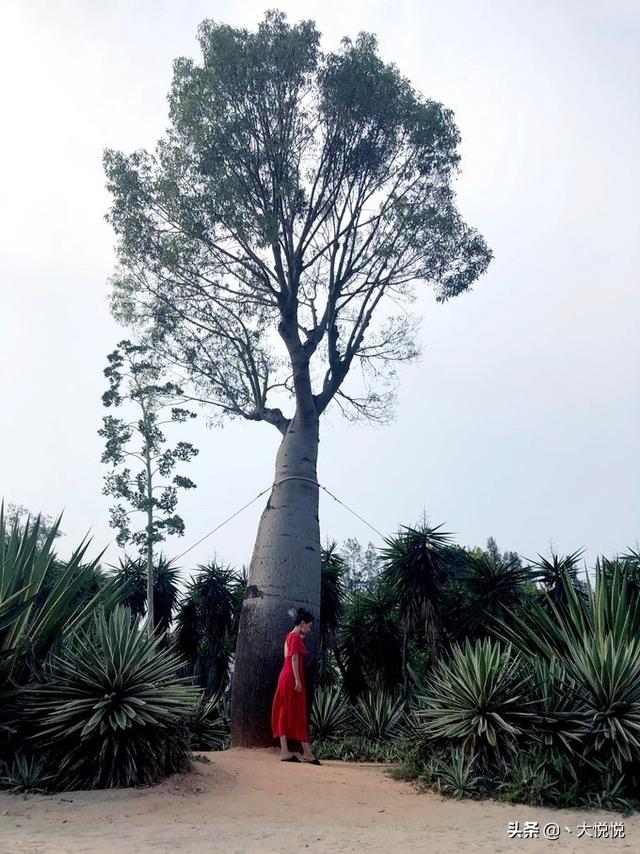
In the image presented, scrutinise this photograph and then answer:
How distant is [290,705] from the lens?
782cm

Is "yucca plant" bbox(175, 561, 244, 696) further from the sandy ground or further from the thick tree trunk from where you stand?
the sandy ground

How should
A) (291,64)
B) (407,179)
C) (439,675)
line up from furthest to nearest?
(407,179)
(291,64)
(439,675)

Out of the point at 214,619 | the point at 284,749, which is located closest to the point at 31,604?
the point at 284,749

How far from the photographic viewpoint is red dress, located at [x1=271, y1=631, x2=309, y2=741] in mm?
7840

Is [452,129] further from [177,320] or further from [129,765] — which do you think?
[129,765]

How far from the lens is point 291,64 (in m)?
12.4

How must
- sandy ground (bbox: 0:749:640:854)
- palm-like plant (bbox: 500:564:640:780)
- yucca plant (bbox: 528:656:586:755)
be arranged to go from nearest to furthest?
1. sandy ground (bbox: 0:749:640:854)
2. palm-like plant (bbox: 500:564:640:780)
3. yucca plant (bbox: 528:656:586:755)

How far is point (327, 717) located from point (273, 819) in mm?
4606

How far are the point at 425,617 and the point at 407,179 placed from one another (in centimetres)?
742

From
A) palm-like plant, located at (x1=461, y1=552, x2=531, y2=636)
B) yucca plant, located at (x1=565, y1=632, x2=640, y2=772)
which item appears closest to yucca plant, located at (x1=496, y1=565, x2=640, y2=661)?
yucca plant, located at (x1=565, y1=632, x2=640, y2=772)

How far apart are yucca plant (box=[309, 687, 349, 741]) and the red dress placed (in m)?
2.14

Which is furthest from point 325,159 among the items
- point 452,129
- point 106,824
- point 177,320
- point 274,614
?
point 106,824

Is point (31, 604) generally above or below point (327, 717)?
above

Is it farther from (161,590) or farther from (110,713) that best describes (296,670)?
(161,590)
